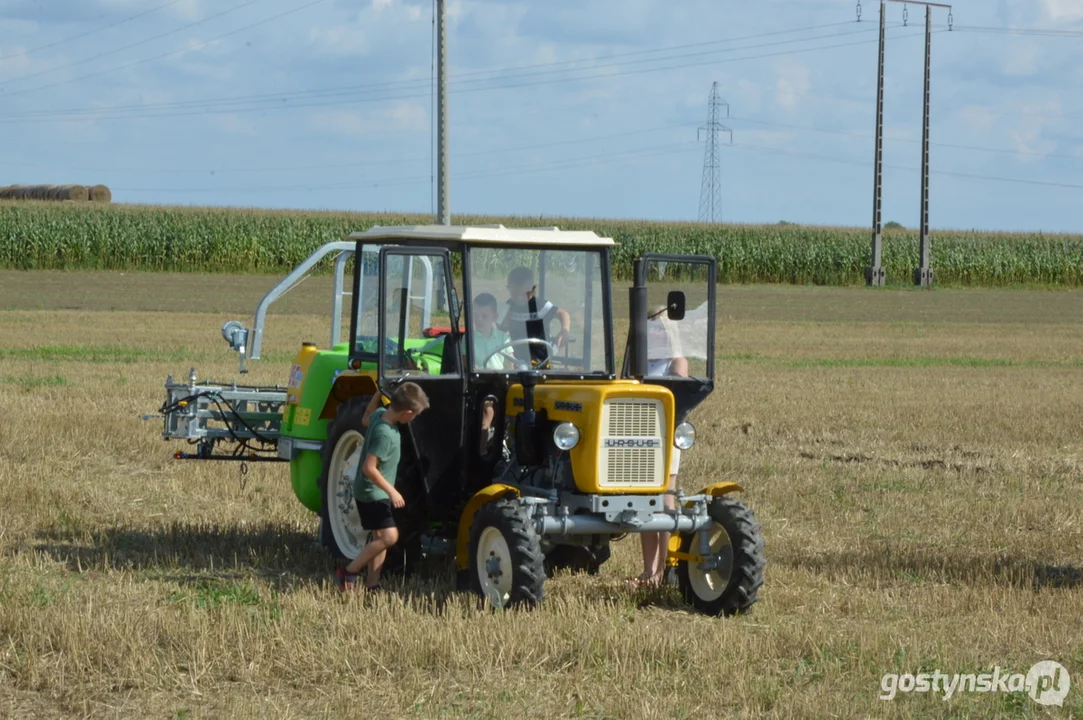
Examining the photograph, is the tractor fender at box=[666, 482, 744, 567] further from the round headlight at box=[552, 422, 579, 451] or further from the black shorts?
the black shorts

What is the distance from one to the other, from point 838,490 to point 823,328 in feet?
68.9

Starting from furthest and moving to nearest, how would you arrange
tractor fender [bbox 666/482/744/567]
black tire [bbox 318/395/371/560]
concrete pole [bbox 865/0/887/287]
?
concrete pole [bbox 865/0/887/287] → black tire [bbox 318/395/371/560] → tractor fender [bbox 666/482/744/567]

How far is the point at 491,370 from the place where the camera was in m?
8.10

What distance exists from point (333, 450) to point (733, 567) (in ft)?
8.57

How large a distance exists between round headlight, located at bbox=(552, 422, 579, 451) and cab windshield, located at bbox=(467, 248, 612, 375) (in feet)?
2.35

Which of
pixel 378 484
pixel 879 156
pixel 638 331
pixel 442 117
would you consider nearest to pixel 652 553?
pixel 638 331

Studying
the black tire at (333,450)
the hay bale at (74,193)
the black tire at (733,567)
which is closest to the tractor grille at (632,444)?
the black tire at (733,567)

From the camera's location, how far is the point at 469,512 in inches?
310

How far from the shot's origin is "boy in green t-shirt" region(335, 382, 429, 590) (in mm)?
7832

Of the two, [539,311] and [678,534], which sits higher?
[539,311]

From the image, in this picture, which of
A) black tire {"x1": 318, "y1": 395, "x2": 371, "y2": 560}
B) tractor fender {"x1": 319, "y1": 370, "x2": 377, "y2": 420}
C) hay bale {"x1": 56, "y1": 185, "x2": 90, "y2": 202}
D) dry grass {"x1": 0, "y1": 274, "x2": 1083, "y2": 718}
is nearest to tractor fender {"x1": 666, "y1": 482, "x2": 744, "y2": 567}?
dry grass {"x1": 0, "y1": 274, "x2": 1083, "y2": 718}

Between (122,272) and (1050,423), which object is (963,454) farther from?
(122,272)

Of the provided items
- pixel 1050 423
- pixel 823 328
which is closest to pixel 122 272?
pixel 823 328

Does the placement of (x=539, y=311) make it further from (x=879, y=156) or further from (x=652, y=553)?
(x=879, y=156)
